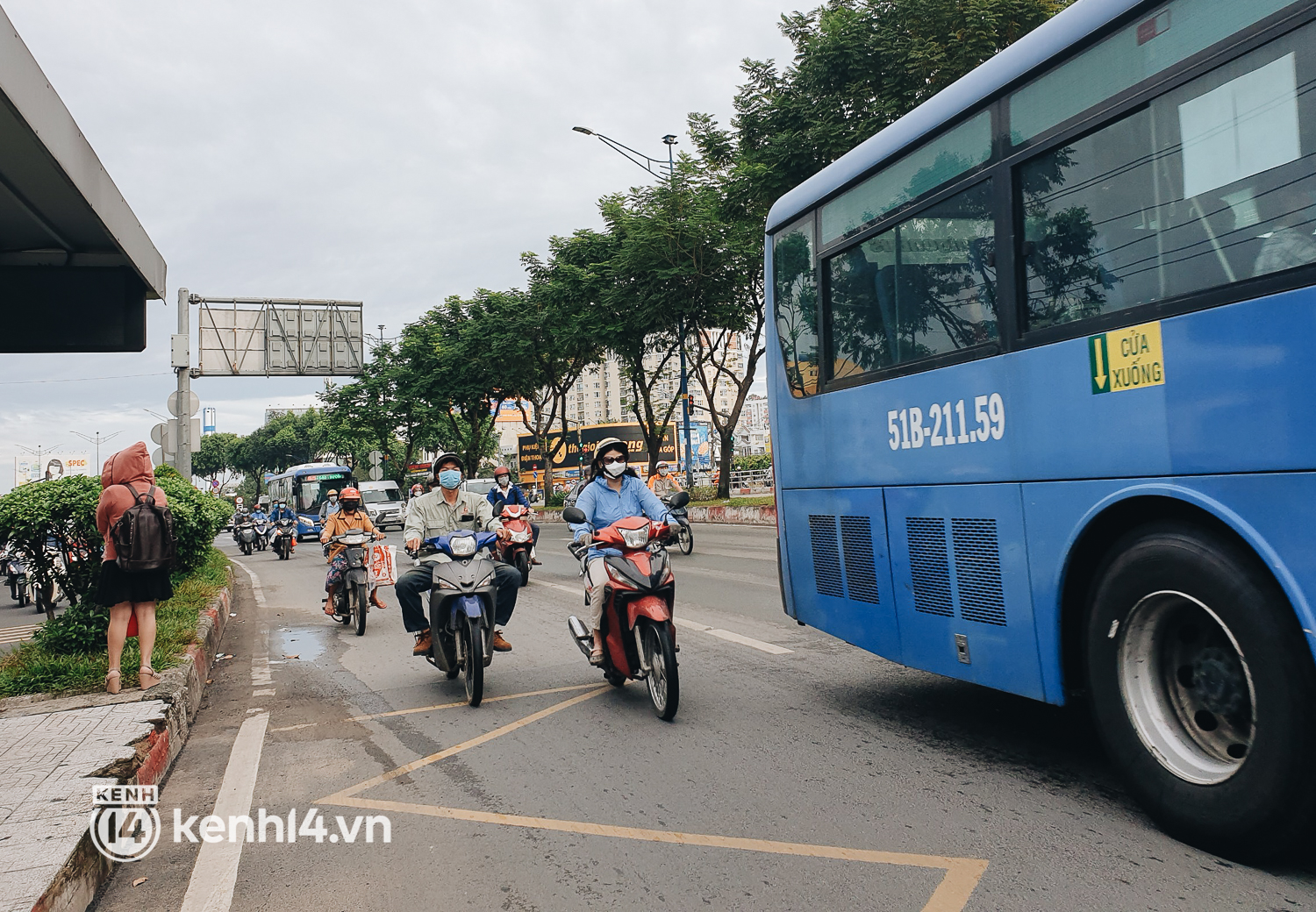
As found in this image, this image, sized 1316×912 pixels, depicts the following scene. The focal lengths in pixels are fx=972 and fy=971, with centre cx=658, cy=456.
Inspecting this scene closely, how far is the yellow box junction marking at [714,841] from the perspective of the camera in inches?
124

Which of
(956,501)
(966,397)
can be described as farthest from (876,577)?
(966,397)

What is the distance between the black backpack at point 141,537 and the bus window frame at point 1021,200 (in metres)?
4.43

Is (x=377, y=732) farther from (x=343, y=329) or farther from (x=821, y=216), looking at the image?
(x=343, y=329)

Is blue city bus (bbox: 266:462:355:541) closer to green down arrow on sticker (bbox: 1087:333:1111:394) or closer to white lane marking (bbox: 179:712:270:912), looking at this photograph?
white lane marking (bbox: 179:712:270:912)

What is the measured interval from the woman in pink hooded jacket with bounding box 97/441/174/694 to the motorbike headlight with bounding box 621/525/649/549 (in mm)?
3095

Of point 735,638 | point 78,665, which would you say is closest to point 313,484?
point 78,665

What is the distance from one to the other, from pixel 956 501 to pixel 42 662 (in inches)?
250

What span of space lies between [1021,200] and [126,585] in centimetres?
A: 580

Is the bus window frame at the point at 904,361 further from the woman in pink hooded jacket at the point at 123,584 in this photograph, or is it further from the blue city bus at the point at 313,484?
the blue city bus at the point at 313,484

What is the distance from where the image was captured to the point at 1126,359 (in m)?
3.54

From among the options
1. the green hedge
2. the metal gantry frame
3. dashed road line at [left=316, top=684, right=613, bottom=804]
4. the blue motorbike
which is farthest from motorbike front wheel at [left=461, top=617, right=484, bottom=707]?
the metal gantry frame

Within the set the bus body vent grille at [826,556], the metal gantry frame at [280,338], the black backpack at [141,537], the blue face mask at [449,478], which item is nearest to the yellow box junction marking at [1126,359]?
the bus body vent grille at [826,556]

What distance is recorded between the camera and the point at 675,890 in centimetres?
326

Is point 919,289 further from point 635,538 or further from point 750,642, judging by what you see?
point 750,642
